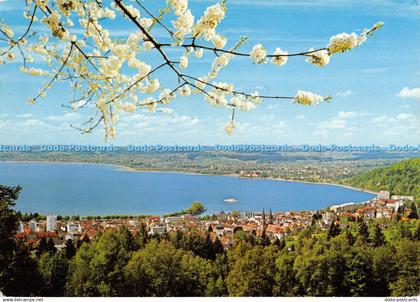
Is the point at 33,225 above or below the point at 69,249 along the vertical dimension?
above

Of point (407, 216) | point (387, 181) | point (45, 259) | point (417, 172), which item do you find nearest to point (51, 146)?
point (45, 259)

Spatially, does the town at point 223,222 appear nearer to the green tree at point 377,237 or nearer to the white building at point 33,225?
the white building at point 33,225

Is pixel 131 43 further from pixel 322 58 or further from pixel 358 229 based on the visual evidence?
pixel 358 229

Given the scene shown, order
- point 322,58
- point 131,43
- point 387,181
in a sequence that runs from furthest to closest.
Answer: point 387,181
point 131,43
point 322,58

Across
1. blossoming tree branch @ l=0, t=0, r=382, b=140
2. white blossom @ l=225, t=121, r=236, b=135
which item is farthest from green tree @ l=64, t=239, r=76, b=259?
white blossom @ l=225, t=121, r=236, b=135

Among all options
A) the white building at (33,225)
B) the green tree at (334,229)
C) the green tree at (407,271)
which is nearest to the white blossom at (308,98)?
the green tree at (407,271)

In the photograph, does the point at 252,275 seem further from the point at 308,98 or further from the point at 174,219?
the point at 308,98

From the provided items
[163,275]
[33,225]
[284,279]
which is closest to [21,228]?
[33,225]
